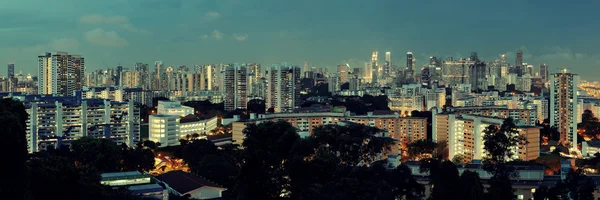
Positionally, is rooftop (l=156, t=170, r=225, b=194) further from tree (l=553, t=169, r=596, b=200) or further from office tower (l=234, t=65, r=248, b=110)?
office tower (l=234, t=65, r=248, b=110)

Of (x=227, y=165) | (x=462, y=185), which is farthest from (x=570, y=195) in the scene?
(x=227, y=165)

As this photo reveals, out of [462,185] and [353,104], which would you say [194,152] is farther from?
[353,104]

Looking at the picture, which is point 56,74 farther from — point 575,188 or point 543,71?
point 543,71

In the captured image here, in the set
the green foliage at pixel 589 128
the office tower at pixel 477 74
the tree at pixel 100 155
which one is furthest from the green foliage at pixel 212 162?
the office tower at pixel 477 74

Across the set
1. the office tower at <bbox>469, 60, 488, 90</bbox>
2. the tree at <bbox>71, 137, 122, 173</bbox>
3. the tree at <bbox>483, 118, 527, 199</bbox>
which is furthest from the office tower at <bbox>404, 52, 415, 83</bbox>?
the tree at <bbox>483, 118, 527, 199</bbox>

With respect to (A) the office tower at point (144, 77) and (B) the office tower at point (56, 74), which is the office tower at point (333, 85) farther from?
(B) the office tower at point (56, 74)

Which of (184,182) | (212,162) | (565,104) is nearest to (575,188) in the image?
(184,182)
